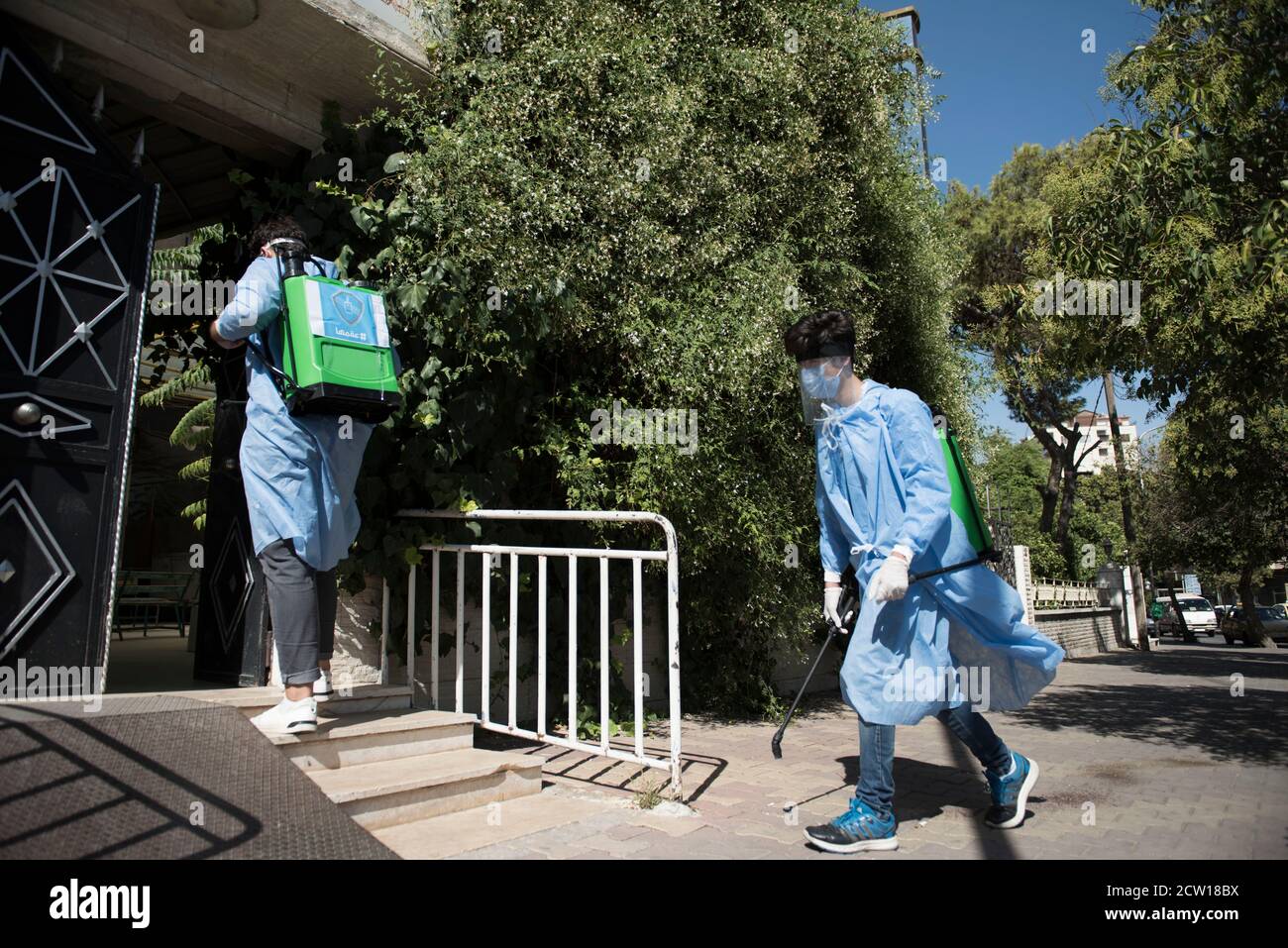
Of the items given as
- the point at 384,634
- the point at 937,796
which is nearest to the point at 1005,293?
the point at 937,796

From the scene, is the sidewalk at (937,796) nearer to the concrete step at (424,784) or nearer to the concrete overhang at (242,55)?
the concrete step at (424,784)

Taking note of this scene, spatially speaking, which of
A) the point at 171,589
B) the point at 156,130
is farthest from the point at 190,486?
the point at 156,130

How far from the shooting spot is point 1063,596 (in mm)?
19156

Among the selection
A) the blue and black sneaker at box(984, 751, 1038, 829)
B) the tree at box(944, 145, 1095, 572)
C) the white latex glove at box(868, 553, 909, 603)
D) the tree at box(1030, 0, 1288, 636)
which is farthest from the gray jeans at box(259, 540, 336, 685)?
the tree at box(944, 145, 1095, 572)

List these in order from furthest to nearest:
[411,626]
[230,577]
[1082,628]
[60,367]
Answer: [1082,628] < [230,577] < [411,626] < [60,367]

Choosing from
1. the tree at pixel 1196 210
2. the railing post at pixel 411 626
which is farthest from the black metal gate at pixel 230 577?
the tree at pixel 1196 210

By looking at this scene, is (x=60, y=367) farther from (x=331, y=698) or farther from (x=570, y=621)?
(x=570, y=621)

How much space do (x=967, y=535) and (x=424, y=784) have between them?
2470mm

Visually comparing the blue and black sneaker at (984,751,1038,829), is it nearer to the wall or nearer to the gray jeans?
the gray jeans

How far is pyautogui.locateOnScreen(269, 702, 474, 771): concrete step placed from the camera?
3295 mm

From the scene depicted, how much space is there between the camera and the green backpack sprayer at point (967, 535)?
3448mm

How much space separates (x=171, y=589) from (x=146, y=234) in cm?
728

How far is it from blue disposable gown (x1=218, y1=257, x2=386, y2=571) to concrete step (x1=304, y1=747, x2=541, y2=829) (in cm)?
Answer: 85
